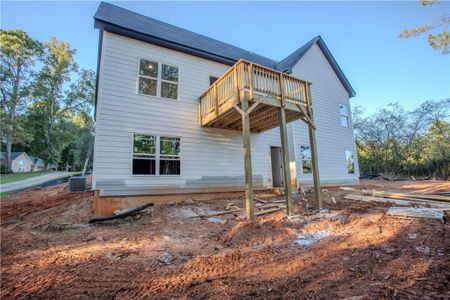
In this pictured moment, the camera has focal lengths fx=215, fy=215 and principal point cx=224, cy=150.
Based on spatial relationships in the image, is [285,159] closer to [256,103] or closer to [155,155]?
[256,103]

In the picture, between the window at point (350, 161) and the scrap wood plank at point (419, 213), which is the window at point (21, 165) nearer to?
the window at point (350, 161)

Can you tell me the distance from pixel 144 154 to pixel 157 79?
3251 mm

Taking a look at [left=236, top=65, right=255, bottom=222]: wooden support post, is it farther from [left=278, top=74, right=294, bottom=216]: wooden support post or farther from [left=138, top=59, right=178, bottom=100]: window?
[left=138, top=59, right=178, bottom=100]: window

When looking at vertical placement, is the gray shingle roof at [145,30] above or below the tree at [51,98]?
below

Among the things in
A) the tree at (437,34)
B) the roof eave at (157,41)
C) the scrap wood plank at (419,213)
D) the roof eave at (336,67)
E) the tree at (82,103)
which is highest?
the tree at (82,103)

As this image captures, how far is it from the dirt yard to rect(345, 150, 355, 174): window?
8.88 meters

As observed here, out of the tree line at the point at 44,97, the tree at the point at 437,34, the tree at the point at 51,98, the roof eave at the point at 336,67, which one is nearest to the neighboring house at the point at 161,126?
the tree at the point at 437,34

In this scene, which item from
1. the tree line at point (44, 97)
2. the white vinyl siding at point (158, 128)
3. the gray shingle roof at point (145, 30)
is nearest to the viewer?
the white vinyl siding at point (158, 128)

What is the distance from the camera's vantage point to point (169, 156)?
883 cm

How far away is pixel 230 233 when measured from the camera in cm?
523

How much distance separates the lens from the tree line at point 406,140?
826 inches

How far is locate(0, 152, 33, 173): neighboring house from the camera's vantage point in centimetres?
4001

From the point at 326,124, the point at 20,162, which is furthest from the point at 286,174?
the point at 20,162

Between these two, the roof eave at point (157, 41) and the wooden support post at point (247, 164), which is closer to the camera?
the wooden support post at point (247, 164)
